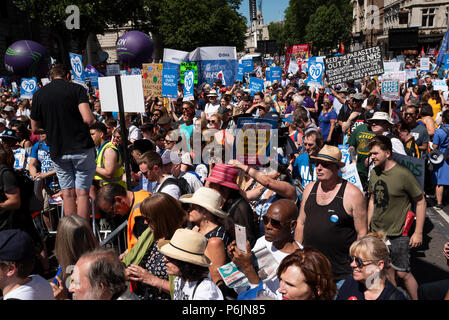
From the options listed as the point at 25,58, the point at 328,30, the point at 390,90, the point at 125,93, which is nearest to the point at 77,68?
the point at 125,93

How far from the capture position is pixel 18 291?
2.77 m

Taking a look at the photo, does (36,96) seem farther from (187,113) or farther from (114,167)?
(187,113)

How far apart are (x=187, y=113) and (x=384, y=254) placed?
5.47 m

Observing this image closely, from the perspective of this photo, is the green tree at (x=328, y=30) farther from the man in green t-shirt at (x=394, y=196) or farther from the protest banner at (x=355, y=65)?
the man in green t-shirt at (x=394, y=196)

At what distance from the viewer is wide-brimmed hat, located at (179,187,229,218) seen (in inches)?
136

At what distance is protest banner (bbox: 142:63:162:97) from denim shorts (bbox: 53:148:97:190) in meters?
7.95

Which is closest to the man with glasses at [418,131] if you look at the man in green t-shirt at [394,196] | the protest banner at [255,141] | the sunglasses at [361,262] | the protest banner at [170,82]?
the protest banner at [255,141]

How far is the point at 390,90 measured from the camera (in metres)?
9.25

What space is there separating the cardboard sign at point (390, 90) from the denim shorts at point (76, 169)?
21.4ft

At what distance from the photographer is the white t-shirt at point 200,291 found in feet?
8.89

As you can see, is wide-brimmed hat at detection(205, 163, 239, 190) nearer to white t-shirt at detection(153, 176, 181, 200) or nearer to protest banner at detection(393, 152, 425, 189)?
white t-shirt at detection(153, 176, 181, 200)

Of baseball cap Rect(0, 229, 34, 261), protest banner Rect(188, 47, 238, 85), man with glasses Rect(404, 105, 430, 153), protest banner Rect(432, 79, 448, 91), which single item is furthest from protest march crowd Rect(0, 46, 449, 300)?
protest banner Rect(188, 47, 238, 85)

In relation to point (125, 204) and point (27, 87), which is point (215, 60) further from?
point (125, 204)
